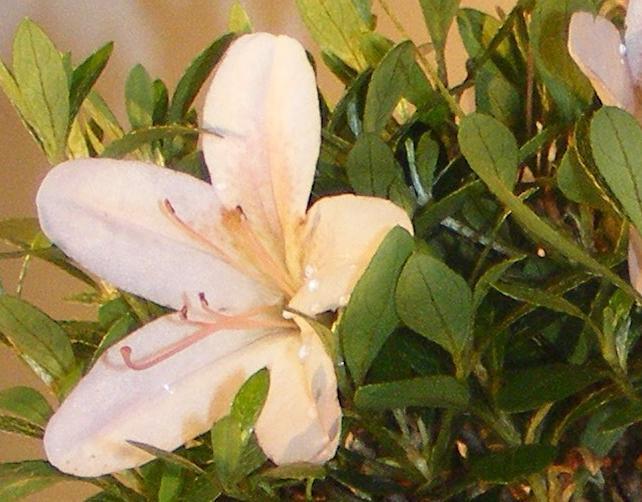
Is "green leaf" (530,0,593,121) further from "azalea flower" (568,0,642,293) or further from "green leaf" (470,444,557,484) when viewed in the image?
"green leaf" (470,444,557,484)

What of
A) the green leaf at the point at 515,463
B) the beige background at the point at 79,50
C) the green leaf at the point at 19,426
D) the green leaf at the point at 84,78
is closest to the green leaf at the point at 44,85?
the green leaf at the point at 84,78

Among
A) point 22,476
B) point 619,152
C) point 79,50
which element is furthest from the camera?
point 79,50

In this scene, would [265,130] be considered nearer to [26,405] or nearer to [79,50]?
[26,405]

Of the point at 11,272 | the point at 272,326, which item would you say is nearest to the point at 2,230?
the point at 272,326

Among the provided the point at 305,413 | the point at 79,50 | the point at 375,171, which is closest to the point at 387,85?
the point at 375,171

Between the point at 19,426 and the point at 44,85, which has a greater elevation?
the point at 44,85

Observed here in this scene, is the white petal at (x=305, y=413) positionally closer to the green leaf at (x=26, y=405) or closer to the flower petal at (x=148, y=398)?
the flower petal at (x=148, y=398)
